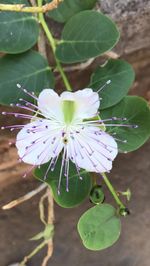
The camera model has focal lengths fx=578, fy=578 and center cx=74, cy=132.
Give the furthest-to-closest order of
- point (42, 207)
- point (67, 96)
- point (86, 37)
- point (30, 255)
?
point (30, 255), point (42, 207), point (86, 37), point (67, 96)

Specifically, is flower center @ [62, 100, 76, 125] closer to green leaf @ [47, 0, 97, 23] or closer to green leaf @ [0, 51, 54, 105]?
green leaf @ [0, 51, 54, 105]

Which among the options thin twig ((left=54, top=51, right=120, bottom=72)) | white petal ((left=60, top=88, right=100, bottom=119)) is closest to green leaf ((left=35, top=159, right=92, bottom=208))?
white petal ((left=60, top=88, right=100, bottom=119))

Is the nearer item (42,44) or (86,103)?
(86,103)

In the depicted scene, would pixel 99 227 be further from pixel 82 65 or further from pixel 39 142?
pixel 82 65

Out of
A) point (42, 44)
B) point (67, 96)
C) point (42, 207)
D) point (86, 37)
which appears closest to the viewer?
point (67, 96)

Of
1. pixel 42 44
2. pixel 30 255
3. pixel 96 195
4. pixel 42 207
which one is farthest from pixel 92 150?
pixel 30 255

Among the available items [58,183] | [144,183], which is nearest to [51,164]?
[58,183]

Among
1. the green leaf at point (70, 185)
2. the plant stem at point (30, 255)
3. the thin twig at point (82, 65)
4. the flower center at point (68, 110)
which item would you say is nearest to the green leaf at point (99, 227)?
the green leaf at point (70, 185)
